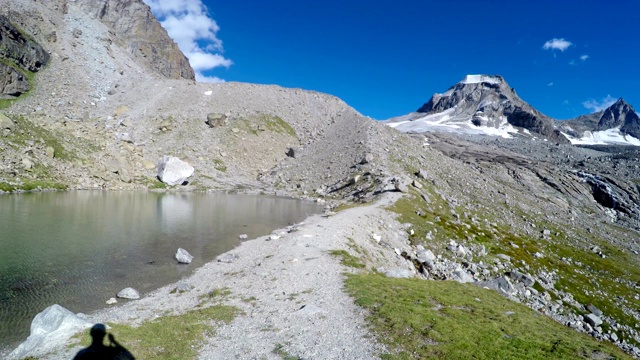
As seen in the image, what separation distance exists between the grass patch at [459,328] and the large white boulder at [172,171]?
281ft

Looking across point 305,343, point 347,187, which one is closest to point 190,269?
point 305,343

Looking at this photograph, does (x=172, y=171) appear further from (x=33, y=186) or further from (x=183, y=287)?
(x=183, y=287)

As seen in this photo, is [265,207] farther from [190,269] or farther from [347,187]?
[190,269]

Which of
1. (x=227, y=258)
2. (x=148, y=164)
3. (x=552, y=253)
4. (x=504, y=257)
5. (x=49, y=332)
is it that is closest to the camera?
(x=49, y=332)

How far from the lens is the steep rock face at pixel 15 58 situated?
117 meters

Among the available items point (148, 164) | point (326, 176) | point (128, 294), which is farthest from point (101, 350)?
point (148, 164)

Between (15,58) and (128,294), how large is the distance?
146686mm

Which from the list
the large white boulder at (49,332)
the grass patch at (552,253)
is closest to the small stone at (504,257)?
the grass patch at (552,253)

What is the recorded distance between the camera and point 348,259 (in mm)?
32281

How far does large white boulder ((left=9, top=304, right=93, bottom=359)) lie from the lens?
1476 centimetres

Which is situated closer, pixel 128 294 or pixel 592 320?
pixel 128 294

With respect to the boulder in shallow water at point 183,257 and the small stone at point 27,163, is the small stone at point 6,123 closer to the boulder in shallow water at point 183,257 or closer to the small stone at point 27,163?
the small stone at point 27,163

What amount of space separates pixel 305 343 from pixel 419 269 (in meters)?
25.5

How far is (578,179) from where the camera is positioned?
544ft
